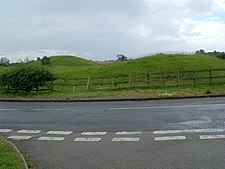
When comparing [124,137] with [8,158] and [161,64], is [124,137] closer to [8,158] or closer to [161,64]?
[8,158]

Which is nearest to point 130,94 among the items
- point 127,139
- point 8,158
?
point 127,139

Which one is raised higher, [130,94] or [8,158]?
[130,94]

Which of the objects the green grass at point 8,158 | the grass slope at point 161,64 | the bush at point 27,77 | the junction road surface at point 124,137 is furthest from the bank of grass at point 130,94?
the grass slope at point 161,64

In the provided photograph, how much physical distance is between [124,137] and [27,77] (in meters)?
15.7

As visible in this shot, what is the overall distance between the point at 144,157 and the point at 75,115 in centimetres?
666

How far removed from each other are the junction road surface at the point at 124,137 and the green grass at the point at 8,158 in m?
0.43

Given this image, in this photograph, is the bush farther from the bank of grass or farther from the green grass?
the green grass

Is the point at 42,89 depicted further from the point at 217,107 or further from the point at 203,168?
the point at 203,168

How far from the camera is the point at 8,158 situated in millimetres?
6488

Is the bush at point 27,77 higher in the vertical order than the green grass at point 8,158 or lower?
higher

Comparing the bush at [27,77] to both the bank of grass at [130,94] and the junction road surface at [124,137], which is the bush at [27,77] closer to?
the bank of grass at [130,94]

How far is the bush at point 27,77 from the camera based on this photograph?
22828 mm

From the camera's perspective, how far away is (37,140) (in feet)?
29.1

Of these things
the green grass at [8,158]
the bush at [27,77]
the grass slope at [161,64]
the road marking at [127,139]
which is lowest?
the road marking at [127,139]
